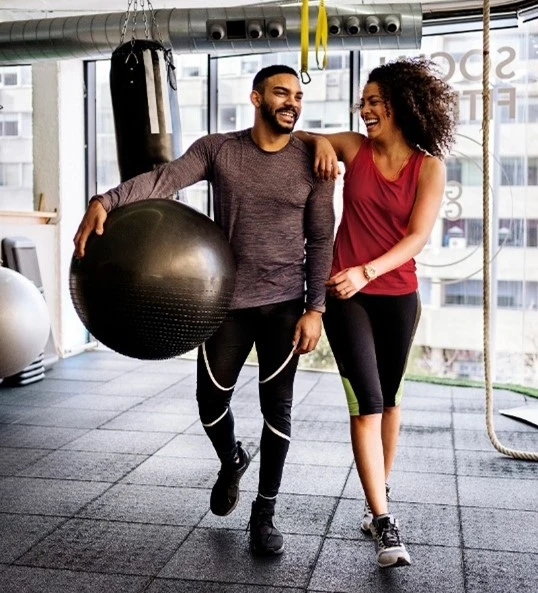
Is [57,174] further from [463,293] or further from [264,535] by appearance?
[264,535]

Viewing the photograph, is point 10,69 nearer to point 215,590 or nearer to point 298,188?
point 298,188

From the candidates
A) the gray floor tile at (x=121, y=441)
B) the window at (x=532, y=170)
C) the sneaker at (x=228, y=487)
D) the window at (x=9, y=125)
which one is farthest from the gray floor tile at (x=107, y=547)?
the window at (x=9, y=125)

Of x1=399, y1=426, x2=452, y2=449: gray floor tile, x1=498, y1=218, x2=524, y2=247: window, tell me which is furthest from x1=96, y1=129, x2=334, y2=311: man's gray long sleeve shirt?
x1=498, y1=218, x2=524, y2=247: window

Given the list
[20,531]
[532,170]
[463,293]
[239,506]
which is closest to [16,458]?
[20,531]

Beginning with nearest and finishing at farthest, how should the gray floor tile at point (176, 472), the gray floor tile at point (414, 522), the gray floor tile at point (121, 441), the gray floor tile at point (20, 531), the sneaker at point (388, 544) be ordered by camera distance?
the sneaker at point (388, 544)
the gray floor tile at point (20, 531)
the gray floor tile at point (414, 522)
the gray floor tile at point (176, 472)
the gray floor tile at point (121, 441)

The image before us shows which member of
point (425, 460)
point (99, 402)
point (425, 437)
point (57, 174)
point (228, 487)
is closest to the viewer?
point (228, 487)

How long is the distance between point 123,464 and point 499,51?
424cm

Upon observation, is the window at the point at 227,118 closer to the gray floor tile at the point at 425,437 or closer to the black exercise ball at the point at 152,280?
the gray floor tile at the point at 425,437

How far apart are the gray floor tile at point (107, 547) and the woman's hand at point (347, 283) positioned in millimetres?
1017

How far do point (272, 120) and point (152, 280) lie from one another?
0.65 m

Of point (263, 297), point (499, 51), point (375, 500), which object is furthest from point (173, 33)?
point (375, 500)

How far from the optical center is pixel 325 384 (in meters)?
5.98

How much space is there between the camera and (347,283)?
2346 millimetres

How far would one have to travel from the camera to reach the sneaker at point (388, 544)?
2.46 m
